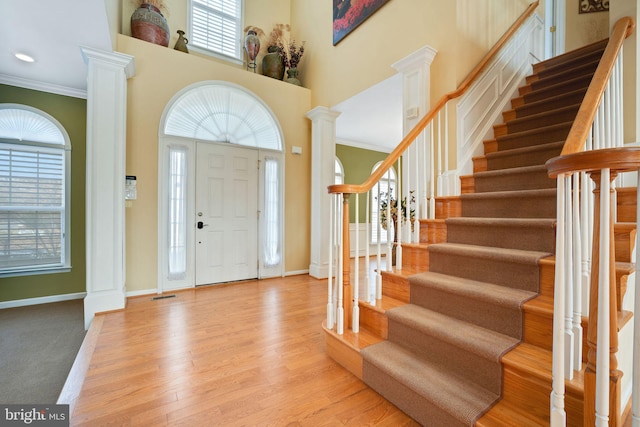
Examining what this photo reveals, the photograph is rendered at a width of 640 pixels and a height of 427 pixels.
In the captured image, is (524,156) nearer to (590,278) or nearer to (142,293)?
(590,278)

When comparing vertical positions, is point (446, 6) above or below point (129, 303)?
above

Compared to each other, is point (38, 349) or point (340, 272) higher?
point (340, 272)

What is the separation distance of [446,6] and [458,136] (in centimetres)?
136

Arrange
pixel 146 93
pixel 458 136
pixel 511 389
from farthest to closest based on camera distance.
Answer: pixel 146 93
pixel 458 136
pixel 511 389

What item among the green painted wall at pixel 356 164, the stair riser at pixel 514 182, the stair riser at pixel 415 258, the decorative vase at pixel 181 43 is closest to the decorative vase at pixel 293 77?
the decorative vase at pixel 181 43

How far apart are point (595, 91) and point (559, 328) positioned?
1275mm

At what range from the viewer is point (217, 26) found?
176 inches

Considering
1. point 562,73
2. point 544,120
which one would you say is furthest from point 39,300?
point 562,73

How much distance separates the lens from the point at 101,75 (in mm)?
2947

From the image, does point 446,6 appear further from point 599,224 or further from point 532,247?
point 599,224

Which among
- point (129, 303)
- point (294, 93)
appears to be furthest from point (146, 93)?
point (129, 303)

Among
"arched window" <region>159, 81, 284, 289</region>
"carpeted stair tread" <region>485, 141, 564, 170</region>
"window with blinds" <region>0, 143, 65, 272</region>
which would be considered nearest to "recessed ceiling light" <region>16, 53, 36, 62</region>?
"window with blinds" <region>0, 143, 65, 272</region>

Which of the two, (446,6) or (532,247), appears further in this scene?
(446,6)

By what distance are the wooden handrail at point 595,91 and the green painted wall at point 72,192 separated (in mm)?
A: 5070
